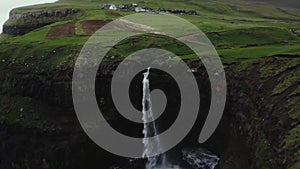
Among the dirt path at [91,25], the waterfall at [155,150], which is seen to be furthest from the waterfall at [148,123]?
the dirt path at [91,25]

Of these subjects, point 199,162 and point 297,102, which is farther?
point 199,162

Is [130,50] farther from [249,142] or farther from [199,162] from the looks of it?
A: [249,142]

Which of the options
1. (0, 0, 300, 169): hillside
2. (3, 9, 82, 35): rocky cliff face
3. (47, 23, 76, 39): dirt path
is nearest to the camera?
(0, 0, 300, 169): hillside

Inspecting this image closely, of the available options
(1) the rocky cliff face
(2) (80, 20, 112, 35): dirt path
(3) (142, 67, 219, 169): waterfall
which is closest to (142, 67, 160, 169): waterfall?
(3) (142, 67, 219, 169): waterfall

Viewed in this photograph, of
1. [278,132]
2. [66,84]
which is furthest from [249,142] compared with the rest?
[66,84]

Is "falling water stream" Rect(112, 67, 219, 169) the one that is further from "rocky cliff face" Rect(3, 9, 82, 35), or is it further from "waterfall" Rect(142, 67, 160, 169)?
"rocky cliff face" Rect(3, 9, 82, 35)

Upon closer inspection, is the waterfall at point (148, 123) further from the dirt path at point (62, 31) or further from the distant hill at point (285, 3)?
the distant hill at point (285, 3)

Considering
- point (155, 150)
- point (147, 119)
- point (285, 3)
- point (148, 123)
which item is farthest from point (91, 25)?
point (285, 3)
